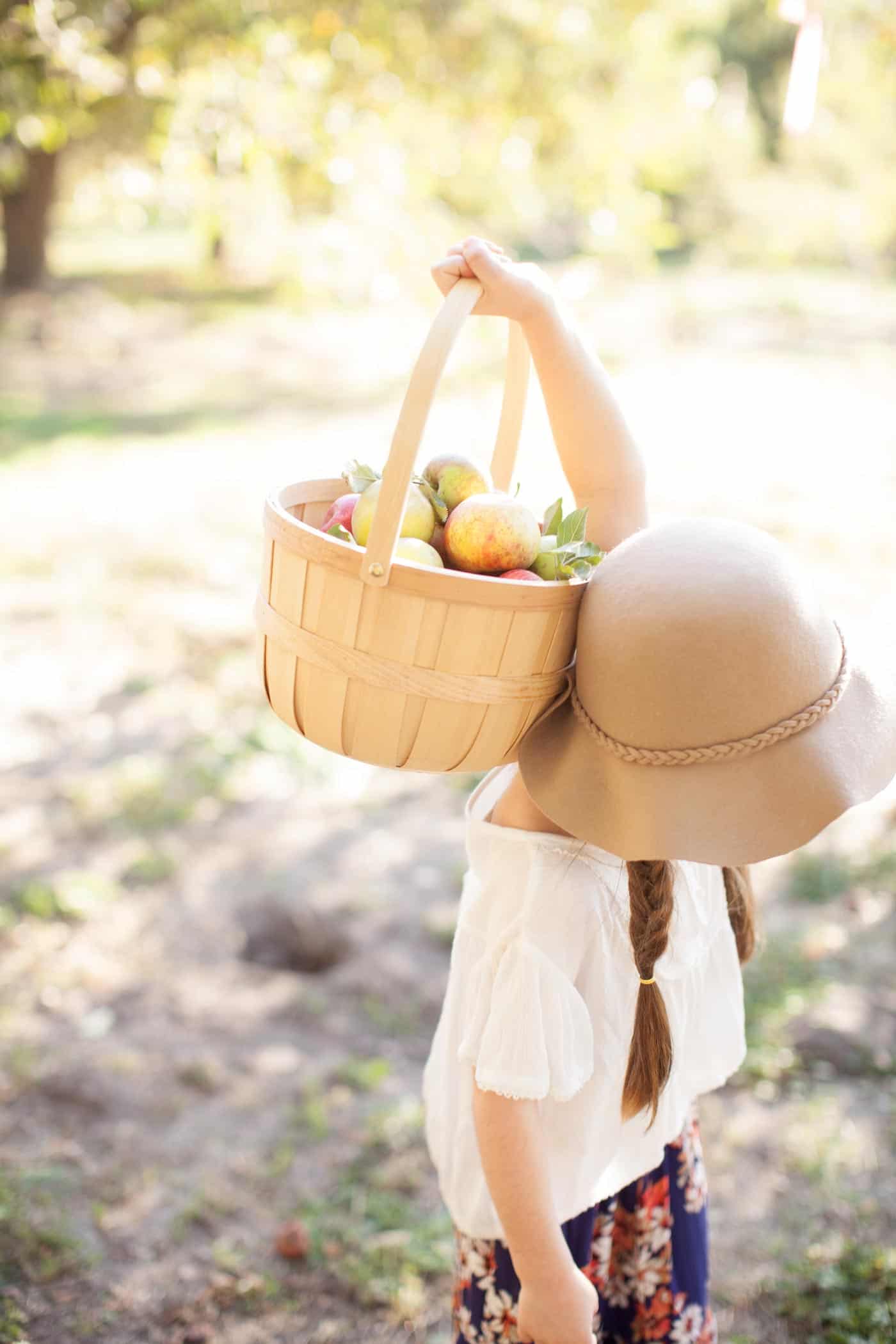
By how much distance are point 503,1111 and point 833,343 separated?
517 inches

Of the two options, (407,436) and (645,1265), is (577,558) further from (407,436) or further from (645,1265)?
(645,1265)

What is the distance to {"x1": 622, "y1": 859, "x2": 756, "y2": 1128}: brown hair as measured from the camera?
1.35m

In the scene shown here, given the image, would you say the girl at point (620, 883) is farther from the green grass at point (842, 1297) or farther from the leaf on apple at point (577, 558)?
the green grass at point (842, 1297)

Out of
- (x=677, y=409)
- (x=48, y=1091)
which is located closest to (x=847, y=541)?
(x=677, y=409)

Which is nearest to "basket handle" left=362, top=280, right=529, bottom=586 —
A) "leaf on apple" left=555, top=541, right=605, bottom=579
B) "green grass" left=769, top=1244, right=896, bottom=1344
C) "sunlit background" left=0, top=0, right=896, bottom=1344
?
"leaf on apple" left=555, top=541, right=605, bottom=579

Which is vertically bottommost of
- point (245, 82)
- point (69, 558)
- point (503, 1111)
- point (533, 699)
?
point (69, 558)

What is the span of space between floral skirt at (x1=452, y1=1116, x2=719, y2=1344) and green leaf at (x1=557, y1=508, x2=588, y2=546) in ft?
3.01

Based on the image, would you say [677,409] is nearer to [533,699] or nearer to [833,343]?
[833,343]

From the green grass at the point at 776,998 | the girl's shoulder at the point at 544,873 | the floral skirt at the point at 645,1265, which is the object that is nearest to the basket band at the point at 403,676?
the girl's shoulder at the point at 544,873

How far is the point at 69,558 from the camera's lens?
247 inches

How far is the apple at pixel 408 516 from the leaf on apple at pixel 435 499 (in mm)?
15

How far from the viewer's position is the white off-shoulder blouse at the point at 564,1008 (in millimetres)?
1321

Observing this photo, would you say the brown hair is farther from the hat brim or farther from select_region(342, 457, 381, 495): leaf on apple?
select_region(342, 457, 381, 495): leaf on apple

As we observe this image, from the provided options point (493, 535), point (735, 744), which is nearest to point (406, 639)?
point (493, 535)
